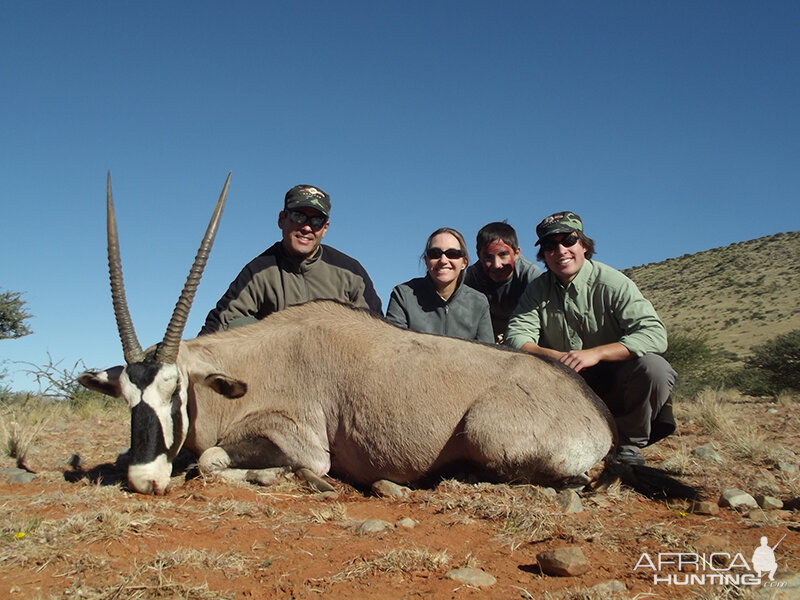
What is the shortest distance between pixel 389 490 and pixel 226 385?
1.39 metres

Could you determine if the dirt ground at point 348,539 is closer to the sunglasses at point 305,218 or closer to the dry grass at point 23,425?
the dry grass at point 23,425

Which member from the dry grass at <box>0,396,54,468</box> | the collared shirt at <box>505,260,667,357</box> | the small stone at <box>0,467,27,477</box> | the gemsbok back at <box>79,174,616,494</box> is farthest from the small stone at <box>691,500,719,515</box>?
the dry grass at <box>0,396,54,468</box>

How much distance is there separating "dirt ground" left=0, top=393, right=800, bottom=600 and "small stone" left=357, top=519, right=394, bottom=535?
37 millimetres

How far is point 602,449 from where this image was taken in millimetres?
4414

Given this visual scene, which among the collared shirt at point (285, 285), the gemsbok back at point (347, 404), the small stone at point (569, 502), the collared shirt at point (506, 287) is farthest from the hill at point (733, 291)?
the small stone at point (569, 502)

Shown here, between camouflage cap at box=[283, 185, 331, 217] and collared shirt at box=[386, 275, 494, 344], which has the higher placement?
camouflage cap at box=[283, 185, 331, 217]

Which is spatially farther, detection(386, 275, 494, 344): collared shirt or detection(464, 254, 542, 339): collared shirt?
detection(464, 254, 542, 339): collared shirt

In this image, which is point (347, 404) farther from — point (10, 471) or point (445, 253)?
point (10, 471)

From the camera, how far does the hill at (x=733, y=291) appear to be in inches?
1451

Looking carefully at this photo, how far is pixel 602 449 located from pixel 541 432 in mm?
491

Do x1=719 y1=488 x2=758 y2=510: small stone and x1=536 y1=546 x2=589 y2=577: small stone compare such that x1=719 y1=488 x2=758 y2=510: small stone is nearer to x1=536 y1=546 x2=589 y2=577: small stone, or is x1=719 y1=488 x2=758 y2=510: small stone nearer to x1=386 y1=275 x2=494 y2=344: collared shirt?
x1=536 y1=546 x2=589 y2=577: small stone

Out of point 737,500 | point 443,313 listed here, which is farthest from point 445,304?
point 737,500

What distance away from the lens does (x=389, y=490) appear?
169 inches

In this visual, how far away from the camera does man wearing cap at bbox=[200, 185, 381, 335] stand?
629cm
